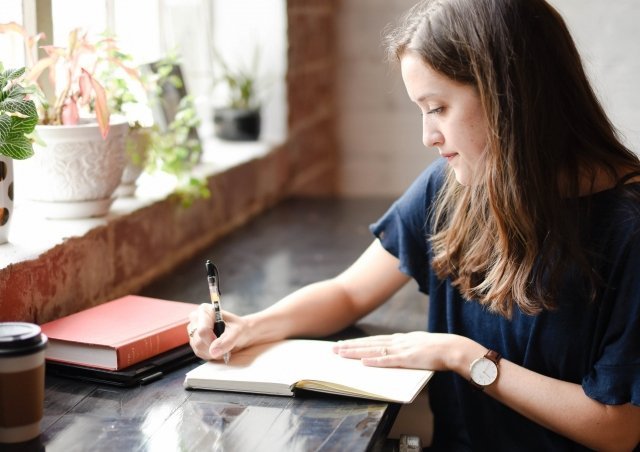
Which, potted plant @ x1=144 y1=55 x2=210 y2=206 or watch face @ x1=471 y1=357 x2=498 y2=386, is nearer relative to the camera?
watch face @ x1=471 y1=357 x2=498 y2=386

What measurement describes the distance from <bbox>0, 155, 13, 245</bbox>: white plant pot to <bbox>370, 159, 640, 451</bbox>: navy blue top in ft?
2.18

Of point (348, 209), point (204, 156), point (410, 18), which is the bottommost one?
point (348, 209)

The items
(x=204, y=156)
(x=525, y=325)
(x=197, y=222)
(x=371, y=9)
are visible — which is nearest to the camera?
(x=525, y=325)

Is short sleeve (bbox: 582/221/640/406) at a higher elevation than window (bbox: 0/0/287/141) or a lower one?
lower

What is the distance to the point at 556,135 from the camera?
4.56 feet

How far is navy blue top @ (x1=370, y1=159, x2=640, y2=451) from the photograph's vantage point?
4.37ft

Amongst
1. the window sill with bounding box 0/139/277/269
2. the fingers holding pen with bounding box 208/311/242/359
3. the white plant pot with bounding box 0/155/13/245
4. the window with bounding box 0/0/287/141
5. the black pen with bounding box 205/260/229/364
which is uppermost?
the window with bounding box 0/0/287/141

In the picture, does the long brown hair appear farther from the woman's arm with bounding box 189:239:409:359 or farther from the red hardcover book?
the red hardcover book

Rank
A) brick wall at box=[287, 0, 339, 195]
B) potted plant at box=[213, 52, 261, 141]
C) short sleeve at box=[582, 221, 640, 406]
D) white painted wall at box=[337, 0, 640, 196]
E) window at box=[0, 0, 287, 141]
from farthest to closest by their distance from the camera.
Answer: white painted wall at box=[337, 0, 640, 196]
brick wall at box=[287, 0, 339, 195]
potted plant at box=[213, 52, 261, 141]
window at box=[0, 0, 287, 141]
short sleeve at box=[582, 221, 640, 406]

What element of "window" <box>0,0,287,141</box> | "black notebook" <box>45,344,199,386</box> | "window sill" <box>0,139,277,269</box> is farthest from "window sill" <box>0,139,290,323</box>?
"window" <box>0,0,287,141</box>

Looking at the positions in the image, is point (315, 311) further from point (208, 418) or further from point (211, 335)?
point (208, 418)

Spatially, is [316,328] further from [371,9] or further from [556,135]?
[371,9]

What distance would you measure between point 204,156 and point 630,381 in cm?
171

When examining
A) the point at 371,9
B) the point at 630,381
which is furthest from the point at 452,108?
the point at 371,9
